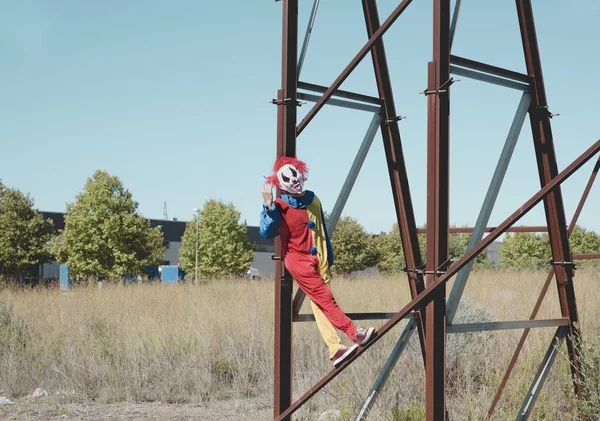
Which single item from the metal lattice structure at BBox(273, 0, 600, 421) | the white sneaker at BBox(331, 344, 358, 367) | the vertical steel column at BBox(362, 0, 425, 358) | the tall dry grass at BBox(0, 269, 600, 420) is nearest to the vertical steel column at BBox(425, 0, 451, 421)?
the metal lattice structure at BBox(273, 0, 600, 421)

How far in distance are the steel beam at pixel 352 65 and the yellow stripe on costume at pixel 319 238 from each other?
0.55m

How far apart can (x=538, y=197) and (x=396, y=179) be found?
1.73 metres

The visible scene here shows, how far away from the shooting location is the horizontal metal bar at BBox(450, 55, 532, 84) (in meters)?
4.60

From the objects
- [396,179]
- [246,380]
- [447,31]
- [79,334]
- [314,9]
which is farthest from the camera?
[79,334]

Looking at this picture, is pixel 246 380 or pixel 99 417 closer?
pixel 99 417

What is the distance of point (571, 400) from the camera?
6.36 meters

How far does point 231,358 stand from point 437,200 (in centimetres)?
571

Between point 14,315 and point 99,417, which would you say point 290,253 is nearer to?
point 99,417

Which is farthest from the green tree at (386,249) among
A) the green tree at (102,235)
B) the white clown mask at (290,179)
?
the white clown mask at (290,179)

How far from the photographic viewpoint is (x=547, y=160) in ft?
17.7

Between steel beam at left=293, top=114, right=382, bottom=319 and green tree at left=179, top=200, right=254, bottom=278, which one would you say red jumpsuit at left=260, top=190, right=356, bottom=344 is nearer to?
steel beam at left=293, top=114, right=382, bottom=319

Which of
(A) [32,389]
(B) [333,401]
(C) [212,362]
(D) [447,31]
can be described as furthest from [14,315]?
(D) [447,31]

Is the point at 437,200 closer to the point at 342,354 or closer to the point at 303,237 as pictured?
the point at 303,237

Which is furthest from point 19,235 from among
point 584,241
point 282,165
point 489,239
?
point 489,239
